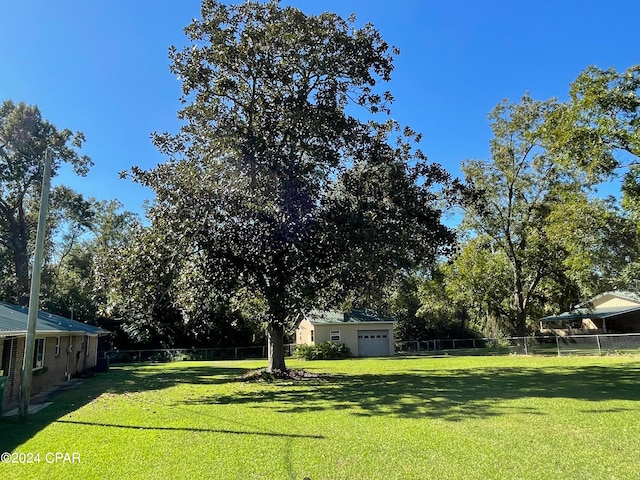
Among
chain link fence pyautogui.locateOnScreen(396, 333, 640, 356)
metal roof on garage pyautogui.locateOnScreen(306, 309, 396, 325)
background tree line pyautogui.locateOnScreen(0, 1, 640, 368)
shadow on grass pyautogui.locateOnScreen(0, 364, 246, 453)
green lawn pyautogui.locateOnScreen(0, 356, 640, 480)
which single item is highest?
background tree line pyautogui.locateOnScreen(0, 1, 640, 368)

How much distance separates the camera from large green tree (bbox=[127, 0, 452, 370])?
14.8m

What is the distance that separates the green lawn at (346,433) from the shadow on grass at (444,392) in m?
0.06

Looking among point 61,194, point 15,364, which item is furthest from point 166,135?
point 61,194

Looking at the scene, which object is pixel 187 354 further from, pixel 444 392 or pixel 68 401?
pixel 444 392

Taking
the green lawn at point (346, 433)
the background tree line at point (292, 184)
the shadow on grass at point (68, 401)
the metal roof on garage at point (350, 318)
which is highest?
the background tree line at point (292, 184)

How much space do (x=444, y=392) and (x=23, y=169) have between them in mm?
30083

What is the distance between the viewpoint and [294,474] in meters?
6.04

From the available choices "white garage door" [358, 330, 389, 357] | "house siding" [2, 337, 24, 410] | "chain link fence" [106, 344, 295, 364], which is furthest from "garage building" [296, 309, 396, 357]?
"house siding" [2, 337, 24, 410]

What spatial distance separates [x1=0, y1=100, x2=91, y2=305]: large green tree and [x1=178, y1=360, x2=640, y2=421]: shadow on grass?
2458cm

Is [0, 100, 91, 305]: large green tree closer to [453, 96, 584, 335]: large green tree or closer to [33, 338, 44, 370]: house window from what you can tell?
[33, 338, 44, 370]: house window

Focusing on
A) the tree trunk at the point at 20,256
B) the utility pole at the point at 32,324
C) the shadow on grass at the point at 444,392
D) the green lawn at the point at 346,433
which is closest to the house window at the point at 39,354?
the green lawn at the point at 346,433

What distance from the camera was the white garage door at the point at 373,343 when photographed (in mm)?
36125

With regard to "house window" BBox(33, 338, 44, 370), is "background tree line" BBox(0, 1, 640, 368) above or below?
above

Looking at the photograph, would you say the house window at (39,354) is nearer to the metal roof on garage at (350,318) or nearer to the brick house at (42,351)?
the brick house at (42,351)
